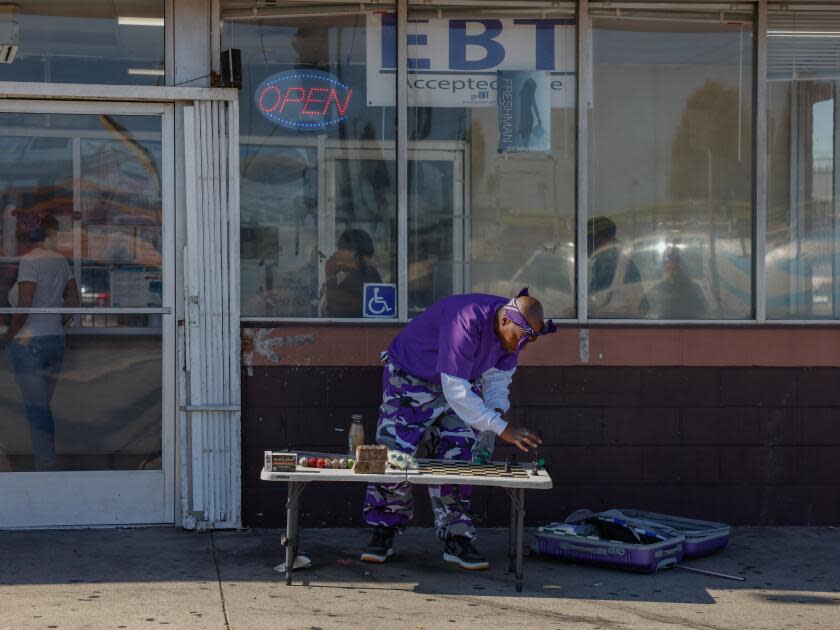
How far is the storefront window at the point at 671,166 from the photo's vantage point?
26.8 ft

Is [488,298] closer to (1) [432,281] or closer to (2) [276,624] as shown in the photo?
(1) [432,281]

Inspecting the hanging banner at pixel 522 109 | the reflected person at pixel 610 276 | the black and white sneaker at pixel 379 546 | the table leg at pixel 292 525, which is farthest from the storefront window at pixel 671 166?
the table leg at pixel 292 525

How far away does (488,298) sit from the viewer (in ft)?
Answer: 22.2

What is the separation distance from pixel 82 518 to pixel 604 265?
3.57 metres

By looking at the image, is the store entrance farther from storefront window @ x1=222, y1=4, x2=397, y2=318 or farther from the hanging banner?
the hanging banner

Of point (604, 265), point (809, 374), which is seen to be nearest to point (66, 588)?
point (604, 265)

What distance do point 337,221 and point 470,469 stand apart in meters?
2.13

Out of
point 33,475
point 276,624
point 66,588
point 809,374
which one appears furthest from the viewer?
point 809,374

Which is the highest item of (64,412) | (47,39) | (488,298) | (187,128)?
(47,39)

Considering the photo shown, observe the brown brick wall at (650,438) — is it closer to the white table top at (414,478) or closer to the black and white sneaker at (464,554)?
the black and white sneaker at (464,554)

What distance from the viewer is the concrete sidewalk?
6051 mm

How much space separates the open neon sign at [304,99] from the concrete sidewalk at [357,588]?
8.28 ft

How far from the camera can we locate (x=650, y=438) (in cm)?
803

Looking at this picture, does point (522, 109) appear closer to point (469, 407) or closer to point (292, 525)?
point (469, 407)
